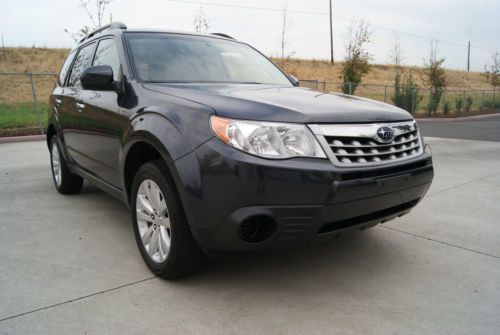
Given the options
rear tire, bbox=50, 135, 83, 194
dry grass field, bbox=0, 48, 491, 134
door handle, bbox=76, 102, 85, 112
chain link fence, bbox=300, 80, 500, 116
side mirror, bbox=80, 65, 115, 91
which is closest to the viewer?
side mirror, bbox=80, 65, 115, 91

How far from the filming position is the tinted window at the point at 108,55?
334 centimetres

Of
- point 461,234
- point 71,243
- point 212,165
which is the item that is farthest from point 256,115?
point 461,234

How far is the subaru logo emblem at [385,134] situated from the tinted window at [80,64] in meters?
2.88

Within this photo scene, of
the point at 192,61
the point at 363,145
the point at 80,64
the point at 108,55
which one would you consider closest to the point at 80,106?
the point at 108,55

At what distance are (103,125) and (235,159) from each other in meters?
1.66

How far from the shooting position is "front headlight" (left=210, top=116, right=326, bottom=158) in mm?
2209

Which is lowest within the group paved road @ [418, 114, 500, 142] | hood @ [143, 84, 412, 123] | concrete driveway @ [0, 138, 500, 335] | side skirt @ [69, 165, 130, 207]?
concrete driveway @ [0, 138, 500, 335]

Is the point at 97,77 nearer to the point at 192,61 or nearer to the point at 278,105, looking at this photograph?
the point at 192,61

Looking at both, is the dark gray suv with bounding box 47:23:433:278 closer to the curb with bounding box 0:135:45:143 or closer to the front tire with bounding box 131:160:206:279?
the front tire with bounding box 131:160:206:279

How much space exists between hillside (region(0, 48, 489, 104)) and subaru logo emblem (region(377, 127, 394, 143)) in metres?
23.5

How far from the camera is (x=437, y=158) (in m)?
7.44

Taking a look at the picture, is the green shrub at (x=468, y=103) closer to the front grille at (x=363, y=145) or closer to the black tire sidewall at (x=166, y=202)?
the front grille at (x=363, y=145)

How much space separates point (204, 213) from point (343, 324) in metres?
0.94

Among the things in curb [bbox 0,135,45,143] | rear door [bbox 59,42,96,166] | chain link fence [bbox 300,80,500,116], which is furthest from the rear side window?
chain link fence [bbox 300,80,500,116]
